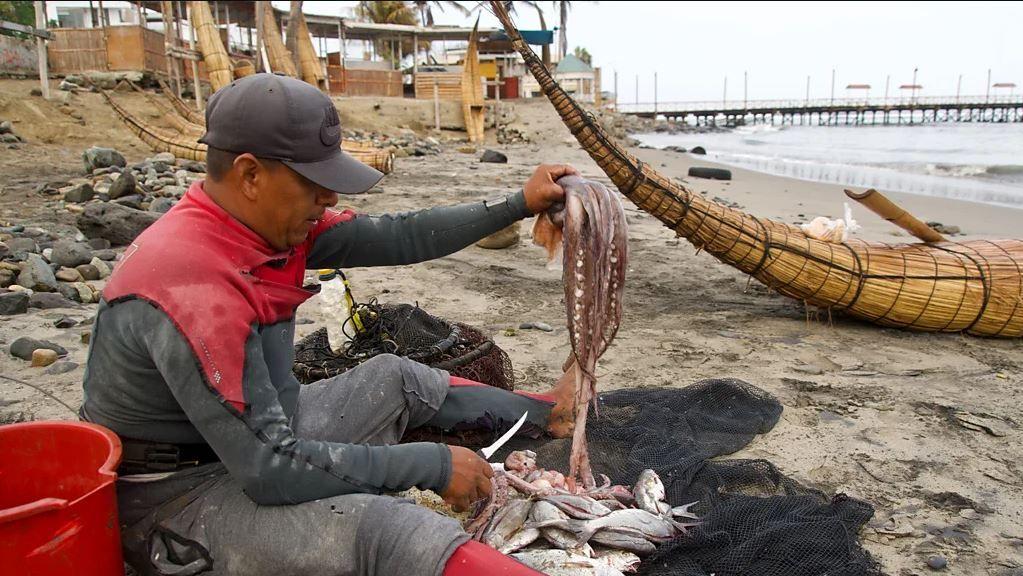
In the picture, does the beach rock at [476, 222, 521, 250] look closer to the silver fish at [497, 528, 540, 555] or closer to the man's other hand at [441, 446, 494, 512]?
the silver fish at [497, 528, 540, 555]

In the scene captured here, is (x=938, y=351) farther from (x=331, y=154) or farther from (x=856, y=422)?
(x=331, y=154)

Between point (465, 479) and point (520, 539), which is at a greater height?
point (465, 479)

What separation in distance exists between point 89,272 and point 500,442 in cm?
498

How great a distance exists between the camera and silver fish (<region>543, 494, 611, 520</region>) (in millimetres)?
2719

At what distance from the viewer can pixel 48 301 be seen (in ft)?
17.9

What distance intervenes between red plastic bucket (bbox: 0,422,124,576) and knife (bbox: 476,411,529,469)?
1273 millimetres

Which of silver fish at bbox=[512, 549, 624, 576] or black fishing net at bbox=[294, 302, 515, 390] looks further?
black fishing net at bbox=[294, 302, 515, 390]

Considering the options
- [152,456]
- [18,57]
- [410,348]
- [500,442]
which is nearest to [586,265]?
[500,442]

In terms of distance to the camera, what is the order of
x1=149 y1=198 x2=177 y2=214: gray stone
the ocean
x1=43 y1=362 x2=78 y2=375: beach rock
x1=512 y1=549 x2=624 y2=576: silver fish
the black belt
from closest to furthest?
the black belt < x1=512 y1=549 x2=624 y2=576: silver fish < x1=43 y1=362 x2=78 y2=375: beach rock < x1=149 y1=198 x2=177 y2=214: gray stone < the ocean

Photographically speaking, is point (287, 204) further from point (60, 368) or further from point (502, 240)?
point (502, 240)

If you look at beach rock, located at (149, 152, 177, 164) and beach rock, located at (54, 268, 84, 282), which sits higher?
beach rock, located at (149, 152, 177, 164)

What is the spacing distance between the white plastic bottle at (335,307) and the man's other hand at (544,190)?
146 cm

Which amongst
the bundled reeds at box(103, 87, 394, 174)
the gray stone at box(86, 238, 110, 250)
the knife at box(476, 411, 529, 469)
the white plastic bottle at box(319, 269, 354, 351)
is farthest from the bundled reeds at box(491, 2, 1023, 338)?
the bundled reeds at box(103, 87, 394, 174)

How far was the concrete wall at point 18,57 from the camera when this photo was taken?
19.3m
